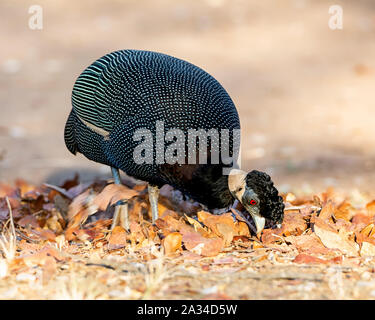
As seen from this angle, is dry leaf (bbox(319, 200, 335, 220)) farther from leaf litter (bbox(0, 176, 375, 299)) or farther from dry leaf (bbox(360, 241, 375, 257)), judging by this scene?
dry leaf (bbox(360, 241, 375, 257))

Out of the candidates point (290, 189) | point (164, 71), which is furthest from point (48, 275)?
point (290, 189)

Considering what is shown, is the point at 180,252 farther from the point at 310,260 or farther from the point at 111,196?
the point at 111,196

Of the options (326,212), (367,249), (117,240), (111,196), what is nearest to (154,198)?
(111,196)

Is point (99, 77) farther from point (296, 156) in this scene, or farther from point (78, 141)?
point (296, 156)

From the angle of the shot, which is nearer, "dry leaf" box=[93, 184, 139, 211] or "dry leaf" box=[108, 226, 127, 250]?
"dry leaf" box=[108, 226, 127, 250]

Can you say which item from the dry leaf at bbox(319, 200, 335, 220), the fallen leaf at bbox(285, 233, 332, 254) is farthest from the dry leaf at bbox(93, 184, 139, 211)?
the dry leaf at bbox(319, 200, 335, 220)

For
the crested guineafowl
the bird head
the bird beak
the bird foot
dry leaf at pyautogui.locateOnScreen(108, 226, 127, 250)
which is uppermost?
the crested guineafowl
